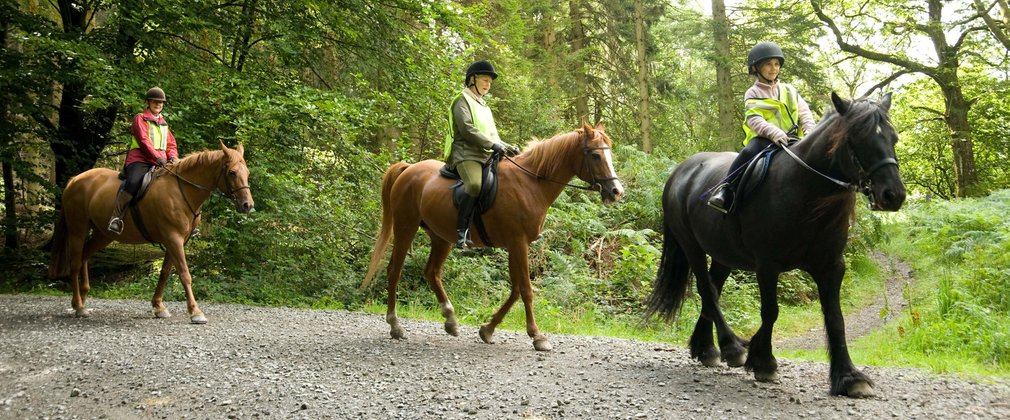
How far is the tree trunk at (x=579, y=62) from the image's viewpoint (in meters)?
18.4

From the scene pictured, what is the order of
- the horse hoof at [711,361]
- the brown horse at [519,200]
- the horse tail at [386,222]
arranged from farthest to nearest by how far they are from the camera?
the horse tail at [386,222] < the brown horse at [519,200] < the horse hoof at [711,361]

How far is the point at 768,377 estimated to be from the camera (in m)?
4.75

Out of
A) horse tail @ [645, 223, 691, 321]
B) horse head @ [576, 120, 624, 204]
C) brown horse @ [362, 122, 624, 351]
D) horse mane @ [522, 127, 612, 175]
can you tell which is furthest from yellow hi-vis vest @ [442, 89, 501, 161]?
horse tail @ [645, 223, 691, 321]

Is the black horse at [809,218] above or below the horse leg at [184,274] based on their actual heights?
above

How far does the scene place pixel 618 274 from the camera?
10.8 metres

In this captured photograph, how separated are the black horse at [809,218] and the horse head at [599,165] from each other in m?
0.75

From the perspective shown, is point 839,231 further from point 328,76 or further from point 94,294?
point 94,294

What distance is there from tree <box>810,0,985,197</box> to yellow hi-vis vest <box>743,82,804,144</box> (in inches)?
589

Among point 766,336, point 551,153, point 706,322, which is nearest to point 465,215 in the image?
point 551,153

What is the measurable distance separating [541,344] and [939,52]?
18881 millimetres

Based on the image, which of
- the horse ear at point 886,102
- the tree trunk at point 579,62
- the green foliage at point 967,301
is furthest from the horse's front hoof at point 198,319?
the tree trunk at point 579,62

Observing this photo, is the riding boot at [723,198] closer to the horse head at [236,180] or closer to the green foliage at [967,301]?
the green foliage at [967,301]

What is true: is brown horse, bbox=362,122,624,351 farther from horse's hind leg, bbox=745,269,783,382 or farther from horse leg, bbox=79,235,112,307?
horse leg, bbox=79,235,112,307

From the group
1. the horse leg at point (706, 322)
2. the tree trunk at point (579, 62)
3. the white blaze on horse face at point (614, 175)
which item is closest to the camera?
the horse leg at point (706, 322)
